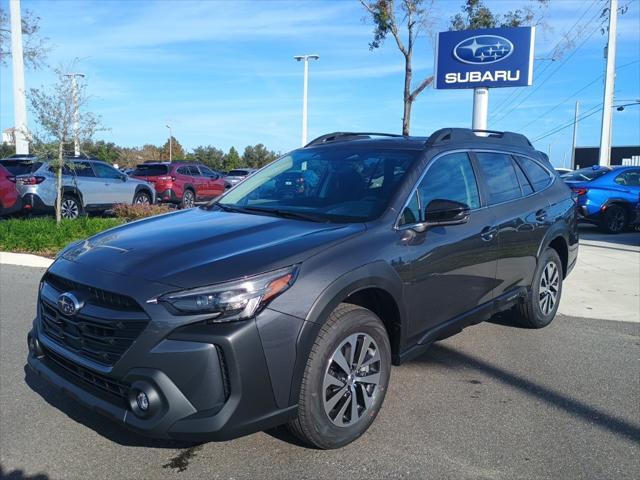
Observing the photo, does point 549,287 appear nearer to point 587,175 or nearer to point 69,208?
point 587,175

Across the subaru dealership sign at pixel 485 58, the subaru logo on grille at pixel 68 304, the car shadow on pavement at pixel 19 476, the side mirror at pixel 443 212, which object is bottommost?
the car shadow on pavement at pixel 19 476

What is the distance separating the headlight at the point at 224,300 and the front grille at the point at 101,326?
184 mm

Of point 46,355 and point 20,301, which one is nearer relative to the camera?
point 46,355

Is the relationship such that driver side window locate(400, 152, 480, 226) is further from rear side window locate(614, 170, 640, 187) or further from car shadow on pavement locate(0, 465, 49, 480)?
rear side window locate(614, 170, 640, 187)

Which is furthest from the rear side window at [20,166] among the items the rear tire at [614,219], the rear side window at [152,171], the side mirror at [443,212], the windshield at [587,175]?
the rear tire at [614,219]

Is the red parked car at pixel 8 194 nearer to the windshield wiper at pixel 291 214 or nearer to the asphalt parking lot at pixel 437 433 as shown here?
the asphalt parking lot at pixel 437 433

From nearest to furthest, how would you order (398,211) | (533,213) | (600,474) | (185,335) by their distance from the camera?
(185,335) → (600,474) → (398,211) → (533,213)

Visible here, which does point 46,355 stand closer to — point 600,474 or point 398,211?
point 398,211

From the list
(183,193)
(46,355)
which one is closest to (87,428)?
(46,355)

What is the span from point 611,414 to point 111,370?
10.7ft

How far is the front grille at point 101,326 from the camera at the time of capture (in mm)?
2795

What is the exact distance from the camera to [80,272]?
3139 mm

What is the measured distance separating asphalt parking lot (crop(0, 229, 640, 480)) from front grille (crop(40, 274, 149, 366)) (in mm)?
699

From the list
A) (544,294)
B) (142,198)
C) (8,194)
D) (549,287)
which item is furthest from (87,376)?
(142,198)
